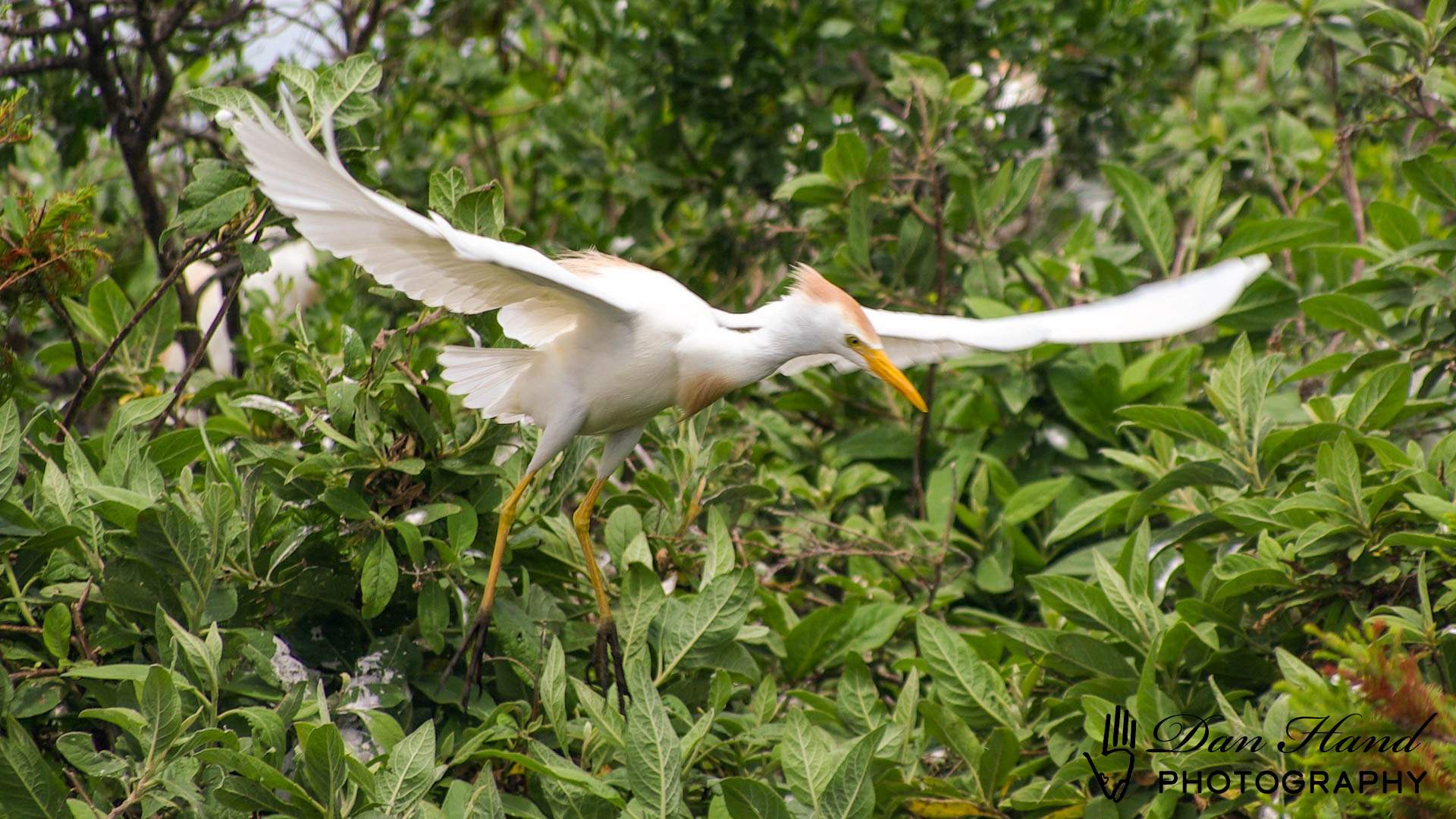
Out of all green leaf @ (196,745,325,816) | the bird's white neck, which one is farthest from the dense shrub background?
the bird's white neck

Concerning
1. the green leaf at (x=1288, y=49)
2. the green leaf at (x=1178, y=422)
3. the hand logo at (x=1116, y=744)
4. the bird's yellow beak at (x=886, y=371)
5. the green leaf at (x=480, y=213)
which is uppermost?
the green leaf at (x=1288, y=49)

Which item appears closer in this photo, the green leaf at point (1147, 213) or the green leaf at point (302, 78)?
the green leaf at point (302, 78)

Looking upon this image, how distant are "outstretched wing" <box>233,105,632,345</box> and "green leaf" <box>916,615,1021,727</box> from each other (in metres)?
0.94

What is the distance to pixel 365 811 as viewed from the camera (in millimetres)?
2059

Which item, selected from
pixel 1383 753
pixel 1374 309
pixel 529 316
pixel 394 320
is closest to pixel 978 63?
pixel 1374 309

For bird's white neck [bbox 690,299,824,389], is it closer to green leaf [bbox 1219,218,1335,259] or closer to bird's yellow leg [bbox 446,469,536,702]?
bird's yellow leg [bbox 446,469,536,702]

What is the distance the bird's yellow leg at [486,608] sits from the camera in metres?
2.55

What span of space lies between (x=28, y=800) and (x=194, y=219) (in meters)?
1.11

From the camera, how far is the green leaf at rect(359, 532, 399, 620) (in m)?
2.40

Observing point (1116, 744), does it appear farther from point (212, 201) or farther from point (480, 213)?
point (212, 201)

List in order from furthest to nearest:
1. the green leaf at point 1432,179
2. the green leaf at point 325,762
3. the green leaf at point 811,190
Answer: the green leaf at point 811,190, the green leaf at point 1432,179, the green leaf at point 325,762

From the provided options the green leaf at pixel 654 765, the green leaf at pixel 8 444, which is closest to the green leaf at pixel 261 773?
the green leaf at pixel 654 765

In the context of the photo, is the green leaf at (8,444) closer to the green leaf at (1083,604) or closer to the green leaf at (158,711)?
the green leaf at (158,711)

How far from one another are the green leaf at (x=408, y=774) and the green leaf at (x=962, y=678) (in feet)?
3.58
